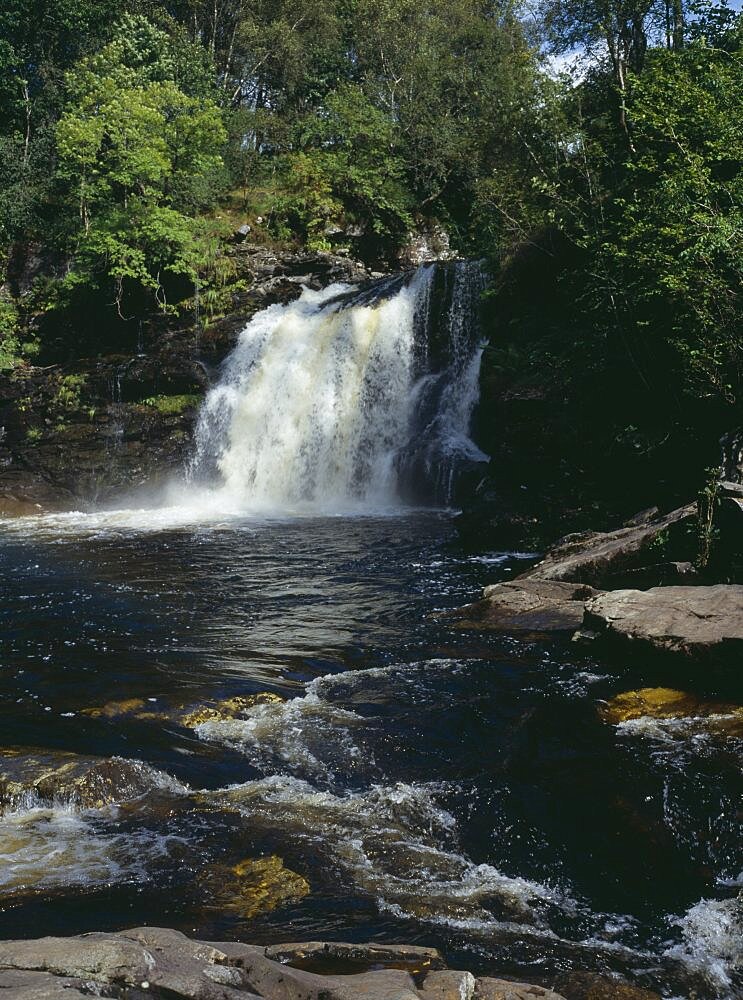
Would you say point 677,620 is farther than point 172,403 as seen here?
No

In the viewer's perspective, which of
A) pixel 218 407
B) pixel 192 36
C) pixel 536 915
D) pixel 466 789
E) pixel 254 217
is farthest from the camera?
pixel 192 36

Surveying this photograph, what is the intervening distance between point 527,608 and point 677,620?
8.68ft

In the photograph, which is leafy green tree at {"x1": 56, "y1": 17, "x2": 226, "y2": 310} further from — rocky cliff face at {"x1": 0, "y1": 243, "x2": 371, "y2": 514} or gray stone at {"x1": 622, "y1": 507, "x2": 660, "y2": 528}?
gray stone at {"x1": 622, "y1": 507, "x2": 660, "y2": 528}

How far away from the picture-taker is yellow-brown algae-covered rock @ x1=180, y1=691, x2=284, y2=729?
7.18m

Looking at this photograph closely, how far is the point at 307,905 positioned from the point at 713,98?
13637mm

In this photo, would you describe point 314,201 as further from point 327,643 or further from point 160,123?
point 327,643

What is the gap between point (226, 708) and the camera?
293 inches

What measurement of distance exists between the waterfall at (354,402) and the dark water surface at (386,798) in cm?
987

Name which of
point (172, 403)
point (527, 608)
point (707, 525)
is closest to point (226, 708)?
point (527, 608)

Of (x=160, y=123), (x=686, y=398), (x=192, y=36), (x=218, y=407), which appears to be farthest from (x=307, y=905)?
(x=192, y=36)

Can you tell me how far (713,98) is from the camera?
1291cm

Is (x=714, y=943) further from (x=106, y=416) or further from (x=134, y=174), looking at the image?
(x=134, y=174)

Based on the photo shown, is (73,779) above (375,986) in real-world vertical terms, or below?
below

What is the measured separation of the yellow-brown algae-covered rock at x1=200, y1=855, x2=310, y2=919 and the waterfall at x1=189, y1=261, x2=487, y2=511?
14903 millimetres
